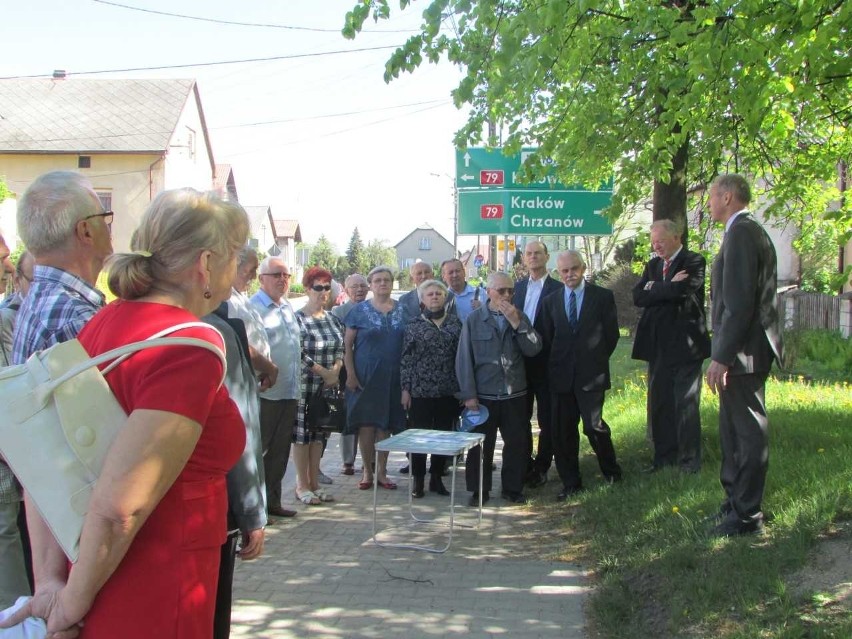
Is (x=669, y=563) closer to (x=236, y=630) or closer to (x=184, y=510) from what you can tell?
(x=236, y=630)

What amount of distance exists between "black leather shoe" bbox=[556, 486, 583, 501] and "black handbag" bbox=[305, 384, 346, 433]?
2.07m

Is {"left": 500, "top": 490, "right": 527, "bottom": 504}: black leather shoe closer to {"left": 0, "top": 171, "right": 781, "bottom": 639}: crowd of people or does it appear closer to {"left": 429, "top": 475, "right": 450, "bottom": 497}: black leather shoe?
{"left": 0, "top": 171, "right": 781, "bottom": 639}: crowd of people

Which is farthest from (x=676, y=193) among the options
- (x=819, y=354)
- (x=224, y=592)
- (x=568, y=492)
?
(x=819, y=354)

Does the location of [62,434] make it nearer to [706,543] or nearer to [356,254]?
[706,543]

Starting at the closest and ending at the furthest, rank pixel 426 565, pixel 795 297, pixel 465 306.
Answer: pixel 426 565 < pixel 465 306 < pixel 795 297

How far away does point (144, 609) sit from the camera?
77.0 inches

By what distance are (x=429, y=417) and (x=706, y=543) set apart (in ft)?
11.4

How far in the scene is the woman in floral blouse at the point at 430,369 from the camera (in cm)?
816

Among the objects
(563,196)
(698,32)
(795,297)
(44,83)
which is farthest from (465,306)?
(44,83)

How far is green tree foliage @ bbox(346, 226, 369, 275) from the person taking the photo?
105 m

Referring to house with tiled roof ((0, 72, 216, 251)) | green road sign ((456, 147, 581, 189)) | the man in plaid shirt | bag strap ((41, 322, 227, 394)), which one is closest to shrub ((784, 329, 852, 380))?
green road sign ((456, 147, 581, 189))

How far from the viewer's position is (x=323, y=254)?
100500 millimetres

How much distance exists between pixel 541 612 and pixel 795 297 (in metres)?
20.7

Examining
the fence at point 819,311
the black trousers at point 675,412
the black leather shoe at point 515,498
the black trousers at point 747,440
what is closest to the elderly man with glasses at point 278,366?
the black leather shoe at point 515,498
